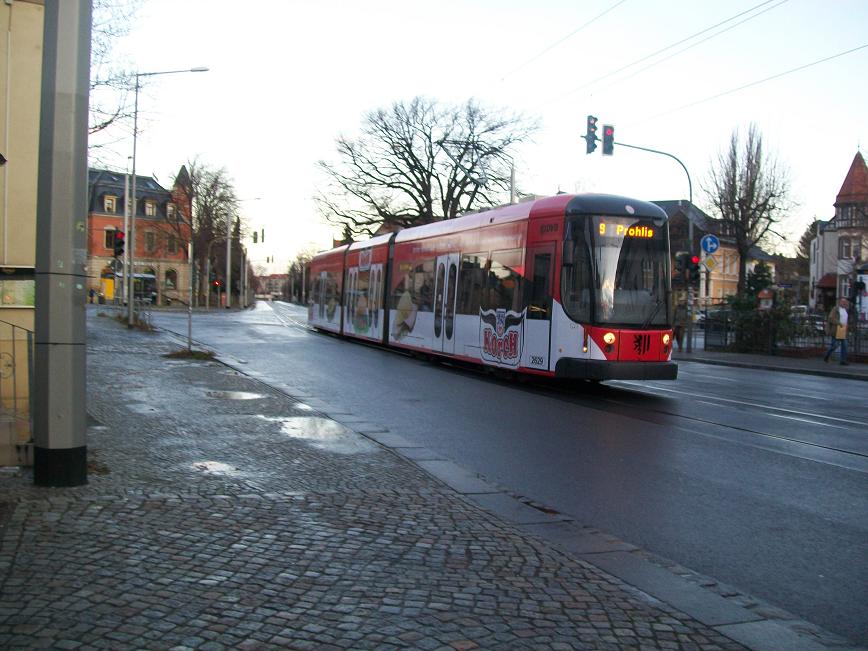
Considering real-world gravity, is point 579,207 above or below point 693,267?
above

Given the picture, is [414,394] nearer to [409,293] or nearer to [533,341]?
[533,341]

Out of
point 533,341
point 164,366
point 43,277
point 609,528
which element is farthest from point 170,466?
point 164,366

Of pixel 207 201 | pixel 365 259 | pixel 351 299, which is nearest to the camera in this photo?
pixel 365 259

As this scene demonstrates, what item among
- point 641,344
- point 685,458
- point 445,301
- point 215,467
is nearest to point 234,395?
point 215,467

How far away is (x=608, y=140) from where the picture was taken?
2147 centimetres

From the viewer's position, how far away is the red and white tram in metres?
13.2

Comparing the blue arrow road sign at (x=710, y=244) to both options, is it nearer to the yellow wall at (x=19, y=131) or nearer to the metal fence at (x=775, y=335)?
the metal fence at (x=775, y=335)

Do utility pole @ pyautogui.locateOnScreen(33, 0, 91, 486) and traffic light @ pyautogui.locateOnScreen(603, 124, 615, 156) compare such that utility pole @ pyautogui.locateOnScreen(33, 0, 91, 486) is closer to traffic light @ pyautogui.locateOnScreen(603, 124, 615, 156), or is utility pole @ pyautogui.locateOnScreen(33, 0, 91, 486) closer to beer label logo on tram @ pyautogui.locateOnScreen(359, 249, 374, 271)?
traffic light @ pyautogui.locateOnScreen(603, 124, 615, 156)

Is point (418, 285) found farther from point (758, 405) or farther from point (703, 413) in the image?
point (703, 413)

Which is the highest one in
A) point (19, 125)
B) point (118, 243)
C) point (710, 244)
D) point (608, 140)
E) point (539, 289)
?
point (608, 140)

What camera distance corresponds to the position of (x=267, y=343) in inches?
967

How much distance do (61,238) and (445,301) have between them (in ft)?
42.0

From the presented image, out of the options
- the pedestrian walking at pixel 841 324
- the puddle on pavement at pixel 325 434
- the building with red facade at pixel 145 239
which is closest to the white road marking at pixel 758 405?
the puddle on pavement at pixel 325 434

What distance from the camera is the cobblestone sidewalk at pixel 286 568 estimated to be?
12.0ft
